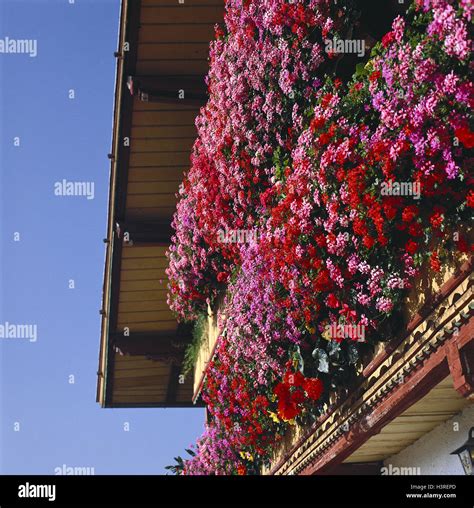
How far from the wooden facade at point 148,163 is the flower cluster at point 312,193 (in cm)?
85

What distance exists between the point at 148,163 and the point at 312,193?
5435 mm

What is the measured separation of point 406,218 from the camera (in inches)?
206

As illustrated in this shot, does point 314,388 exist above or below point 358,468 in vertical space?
above

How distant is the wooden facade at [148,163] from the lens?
9.95 meters

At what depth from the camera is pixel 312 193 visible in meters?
6.50

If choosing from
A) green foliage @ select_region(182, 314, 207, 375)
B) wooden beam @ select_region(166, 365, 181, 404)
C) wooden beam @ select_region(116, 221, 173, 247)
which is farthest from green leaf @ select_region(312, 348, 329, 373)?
wooden beam @ select_region(166, 365, 181, 404)

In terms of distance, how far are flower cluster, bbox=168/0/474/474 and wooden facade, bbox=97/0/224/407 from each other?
2.79ft

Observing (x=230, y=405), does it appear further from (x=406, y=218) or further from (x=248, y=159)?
(x=406, y=218)

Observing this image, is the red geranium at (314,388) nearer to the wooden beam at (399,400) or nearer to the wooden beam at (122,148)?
the wooden beam at (399,400)

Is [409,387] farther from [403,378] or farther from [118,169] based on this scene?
[118,169]

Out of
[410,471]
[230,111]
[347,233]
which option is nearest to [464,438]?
[410,471]

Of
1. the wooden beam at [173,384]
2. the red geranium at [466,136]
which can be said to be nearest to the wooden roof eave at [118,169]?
the wooden beam at [173,384]

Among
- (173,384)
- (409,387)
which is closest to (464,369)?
(409,387)

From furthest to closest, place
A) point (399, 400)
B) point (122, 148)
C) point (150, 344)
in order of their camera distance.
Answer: point (150, 344) < point (122, 148) < point (399, 400)
